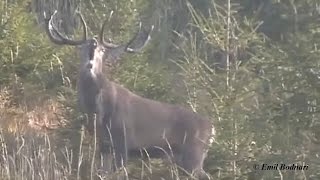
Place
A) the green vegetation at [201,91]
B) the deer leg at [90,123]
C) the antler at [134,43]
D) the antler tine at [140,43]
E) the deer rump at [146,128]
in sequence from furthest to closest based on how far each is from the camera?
the antler tine at [140,43] < the antler at [134,43] < the deer leg at [90,123] < the deer rump at [146,128] < the green vegetation at [201,91]

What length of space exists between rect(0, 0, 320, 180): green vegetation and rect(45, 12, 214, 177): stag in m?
0.25

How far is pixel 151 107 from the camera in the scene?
31.9ft

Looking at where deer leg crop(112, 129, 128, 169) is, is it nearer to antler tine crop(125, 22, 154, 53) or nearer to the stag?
the stag

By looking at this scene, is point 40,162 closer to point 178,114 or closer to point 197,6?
point 178,114

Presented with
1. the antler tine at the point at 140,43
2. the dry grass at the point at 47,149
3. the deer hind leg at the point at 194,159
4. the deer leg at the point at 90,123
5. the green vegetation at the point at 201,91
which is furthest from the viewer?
the antler tine at the point at 140,43

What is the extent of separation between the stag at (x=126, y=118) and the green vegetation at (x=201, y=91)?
9.7 inches

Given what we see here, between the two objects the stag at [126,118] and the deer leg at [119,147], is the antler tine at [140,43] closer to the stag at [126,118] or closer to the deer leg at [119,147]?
the stag at [126,118]

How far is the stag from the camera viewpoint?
952 centimetres

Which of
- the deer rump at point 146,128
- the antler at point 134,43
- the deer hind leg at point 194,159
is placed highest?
the antler at point 134,43

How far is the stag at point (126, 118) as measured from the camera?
9.52 m

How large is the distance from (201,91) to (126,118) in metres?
1.06

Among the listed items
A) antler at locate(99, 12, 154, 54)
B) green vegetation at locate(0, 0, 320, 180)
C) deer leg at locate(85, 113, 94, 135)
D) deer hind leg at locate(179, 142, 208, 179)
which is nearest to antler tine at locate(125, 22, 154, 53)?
antler at locate(99, 12, 154, 54)

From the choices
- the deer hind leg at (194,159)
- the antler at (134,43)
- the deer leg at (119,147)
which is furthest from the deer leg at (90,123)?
the deer hind leg at (194,159)

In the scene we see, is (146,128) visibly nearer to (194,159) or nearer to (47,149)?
(194,159)
